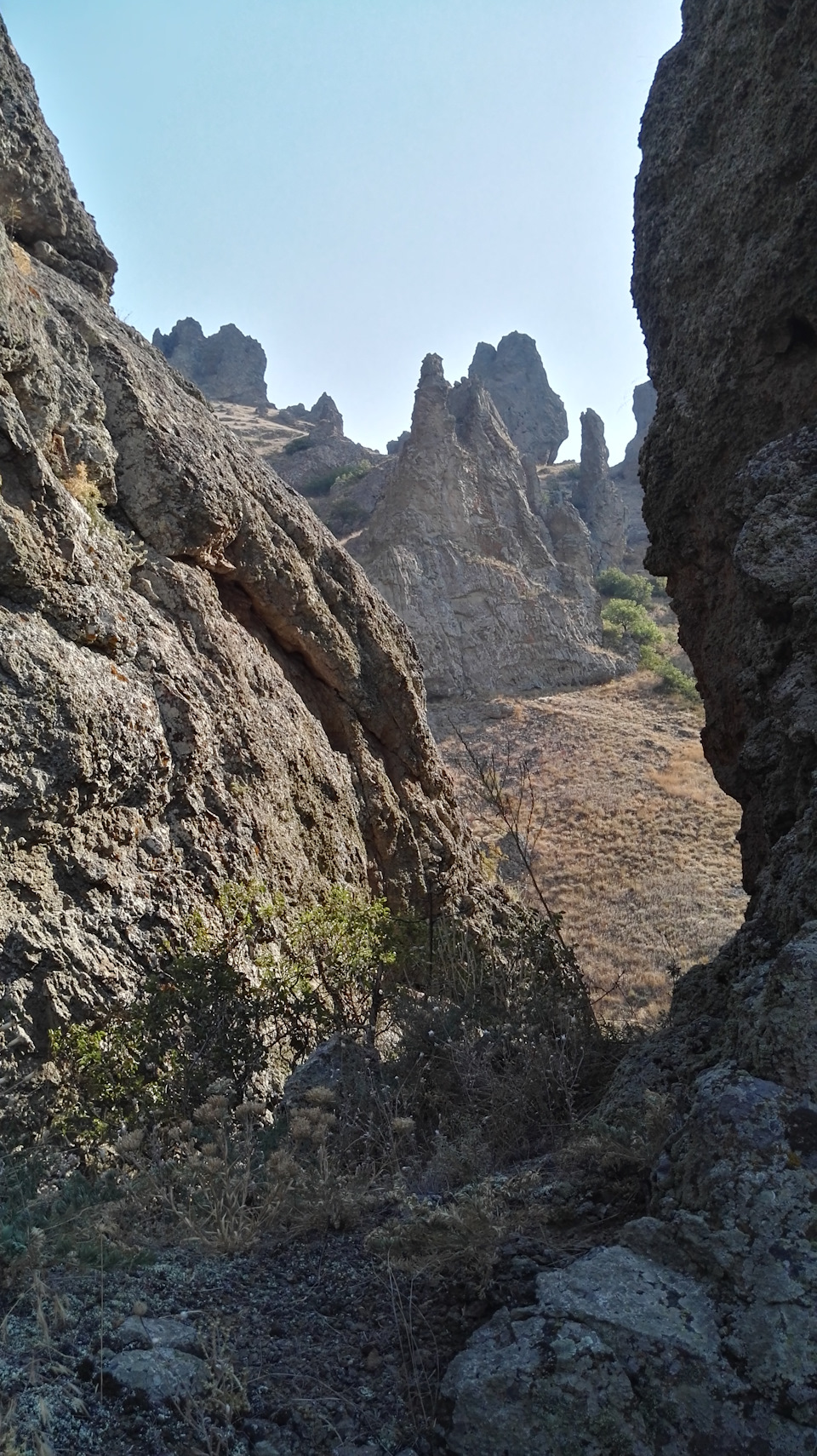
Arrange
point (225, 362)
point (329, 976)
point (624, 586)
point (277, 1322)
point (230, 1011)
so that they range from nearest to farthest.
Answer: point (277, 1322)
point (230, 1011)
point (329, 976)
point (624, 586)
point (225, 362)

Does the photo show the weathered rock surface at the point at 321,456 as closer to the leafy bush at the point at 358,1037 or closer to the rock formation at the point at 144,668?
the rock formation at the point at 144,668

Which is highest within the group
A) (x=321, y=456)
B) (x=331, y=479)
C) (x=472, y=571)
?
(x=321, y=456)

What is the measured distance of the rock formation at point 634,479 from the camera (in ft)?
215

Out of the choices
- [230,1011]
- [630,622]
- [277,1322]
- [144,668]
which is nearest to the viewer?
[277,1322]

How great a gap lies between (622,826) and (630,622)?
2100cm

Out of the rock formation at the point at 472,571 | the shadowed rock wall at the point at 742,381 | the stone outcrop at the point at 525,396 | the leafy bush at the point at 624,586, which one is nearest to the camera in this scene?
the shadowed rock wall at the point at 742,381

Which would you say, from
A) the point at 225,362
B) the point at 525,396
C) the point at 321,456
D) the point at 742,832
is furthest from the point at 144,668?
the point at 225,362

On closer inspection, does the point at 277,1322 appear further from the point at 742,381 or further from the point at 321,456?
the point at 321,456

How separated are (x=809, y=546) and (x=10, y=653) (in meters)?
4.70

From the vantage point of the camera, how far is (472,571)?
37719mm

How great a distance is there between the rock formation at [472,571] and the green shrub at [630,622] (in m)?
1.87

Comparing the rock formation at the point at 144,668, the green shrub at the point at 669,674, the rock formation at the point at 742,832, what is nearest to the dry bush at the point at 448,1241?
the rock formation at the point at 742,832

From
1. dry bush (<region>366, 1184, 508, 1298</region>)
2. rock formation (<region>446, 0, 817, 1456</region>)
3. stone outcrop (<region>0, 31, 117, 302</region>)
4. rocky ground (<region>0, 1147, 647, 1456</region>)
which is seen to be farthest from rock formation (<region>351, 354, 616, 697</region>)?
dry bush (<region>366, 1184, 508, 1298</region>)

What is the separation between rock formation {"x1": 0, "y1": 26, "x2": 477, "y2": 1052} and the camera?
223 inches
